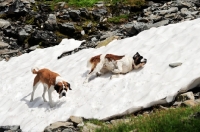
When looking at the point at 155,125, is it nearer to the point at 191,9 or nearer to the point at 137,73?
the point at 137,73

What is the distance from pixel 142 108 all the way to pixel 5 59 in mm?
13263

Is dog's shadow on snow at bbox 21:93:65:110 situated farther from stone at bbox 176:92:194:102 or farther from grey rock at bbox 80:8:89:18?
grey rock at bbox 80:8:89:18

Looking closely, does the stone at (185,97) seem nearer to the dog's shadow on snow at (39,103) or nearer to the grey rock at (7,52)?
the dog's shadow on snow at (39,103)

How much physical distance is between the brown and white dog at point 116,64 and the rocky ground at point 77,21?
15.2ft

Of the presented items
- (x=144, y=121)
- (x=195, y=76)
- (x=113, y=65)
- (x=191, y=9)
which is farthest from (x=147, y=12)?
(x=144, y=121)

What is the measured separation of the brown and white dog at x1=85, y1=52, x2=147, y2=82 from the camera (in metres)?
15.0

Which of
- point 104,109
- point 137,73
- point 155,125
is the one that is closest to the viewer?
point 155,125

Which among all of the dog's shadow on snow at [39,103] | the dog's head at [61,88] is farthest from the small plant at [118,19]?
the dog's head at [61,88]

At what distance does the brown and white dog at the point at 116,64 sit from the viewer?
49.2 feet

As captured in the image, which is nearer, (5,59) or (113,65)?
(113,65)

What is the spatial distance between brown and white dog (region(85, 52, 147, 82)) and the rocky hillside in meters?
5.76

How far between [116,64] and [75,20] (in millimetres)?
13966

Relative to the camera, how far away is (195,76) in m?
13.1

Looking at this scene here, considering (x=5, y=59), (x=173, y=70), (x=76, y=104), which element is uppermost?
(x=173, y=70)
